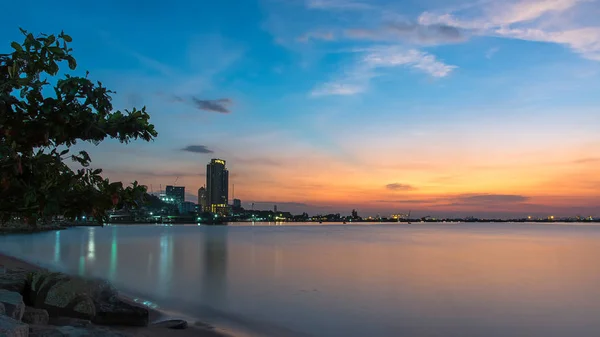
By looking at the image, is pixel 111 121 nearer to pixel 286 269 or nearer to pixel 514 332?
pixel 514 332

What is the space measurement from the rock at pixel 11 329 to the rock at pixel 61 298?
22.5 ft

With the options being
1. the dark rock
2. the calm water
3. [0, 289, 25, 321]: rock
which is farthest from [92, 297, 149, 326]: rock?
the calm water

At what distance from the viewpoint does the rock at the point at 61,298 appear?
42.5 ft

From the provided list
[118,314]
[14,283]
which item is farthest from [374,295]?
[14,283]

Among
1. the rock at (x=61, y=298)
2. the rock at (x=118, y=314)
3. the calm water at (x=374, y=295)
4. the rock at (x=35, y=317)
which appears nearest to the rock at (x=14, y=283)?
the rock at (x=61, y=298)

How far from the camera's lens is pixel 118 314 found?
14.0 m

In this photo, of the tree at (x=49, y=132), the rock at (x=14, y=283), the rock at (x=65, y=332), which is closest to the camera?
the tree at (x=49, y=132)

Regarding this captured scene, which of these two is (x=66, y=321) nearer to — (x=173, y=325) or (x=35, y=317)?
(x=35, y=317)

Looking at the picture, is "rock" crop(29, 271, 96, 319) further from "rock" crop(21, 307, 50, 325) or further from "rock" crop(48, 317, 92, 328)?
"rock" crop(21, 307, 50, 325)

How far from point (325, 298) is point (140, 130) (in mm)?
20990

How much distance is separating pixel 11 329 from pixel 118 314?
8241 mm

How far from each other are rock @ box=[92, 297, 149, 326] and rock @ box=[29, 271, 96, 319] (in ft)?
1.39

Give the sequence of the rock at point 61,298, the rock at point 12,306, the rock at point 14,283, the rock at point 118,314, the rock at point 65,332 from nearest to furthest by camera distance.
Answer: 1. the rock at point 65,332
2. the rock at point 12,306
3. the rock at point 61,298
4. the rock at point 14,283
5. the rock at point 118,314

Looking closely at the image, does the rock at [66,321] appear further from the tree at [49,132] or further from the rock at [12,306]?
the tree at [49,132]
